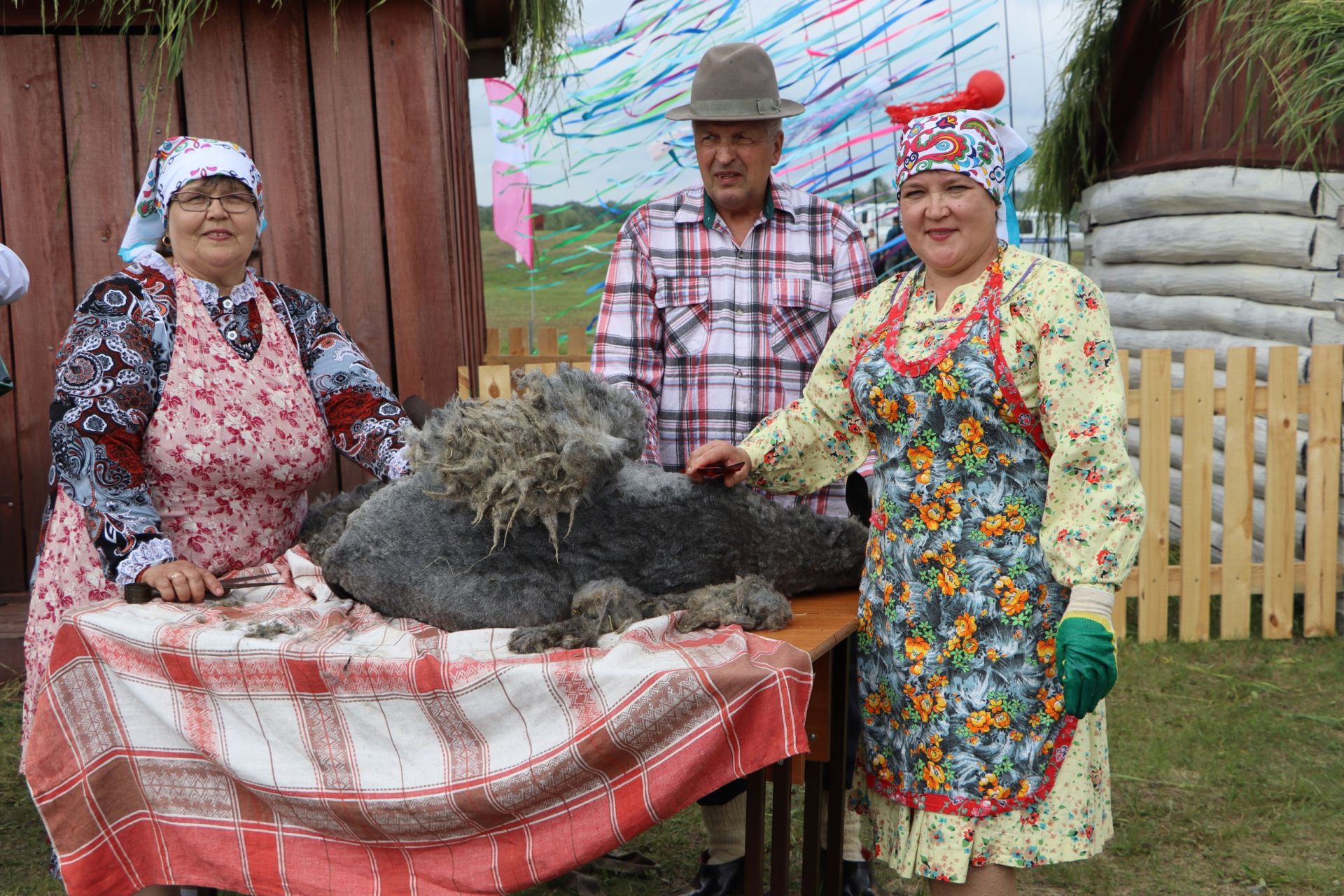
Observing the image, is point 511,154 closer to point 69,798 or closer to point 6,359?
point 6,359

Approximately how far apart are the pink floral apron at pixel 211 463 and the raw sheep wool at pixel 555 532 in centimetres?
36

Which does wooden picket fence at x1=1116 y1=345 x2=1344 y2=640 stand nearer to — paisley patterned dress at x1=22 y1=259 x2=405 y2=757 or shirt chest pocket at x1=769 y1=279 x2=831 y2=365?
shirt chest pocket at x1=769 y1=279 x2=831 y2=365

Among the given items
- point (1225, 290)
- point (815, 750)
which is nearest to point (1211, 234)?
point (1225, 290)

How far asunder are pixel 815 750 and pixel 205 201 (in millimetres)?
1903

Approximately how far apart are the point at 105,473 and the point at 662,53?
1157 cm

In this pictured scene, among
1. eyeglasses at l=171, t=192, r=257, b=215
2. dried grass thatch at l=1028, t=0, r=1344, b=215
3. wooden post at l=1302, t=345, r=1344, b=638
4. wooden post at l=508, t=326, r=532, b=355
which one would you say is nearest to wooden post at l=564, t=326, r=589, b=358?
wooden post at l=508, t=326, r=532, b=355

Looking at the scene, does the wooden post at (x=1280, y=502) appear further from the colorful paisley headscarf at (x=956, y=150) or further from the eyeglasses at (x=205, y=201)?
the eyeglasses at (x=205, y=201)

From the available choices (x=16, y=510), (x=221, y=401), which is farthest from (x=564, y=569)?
(x=16, y=510)

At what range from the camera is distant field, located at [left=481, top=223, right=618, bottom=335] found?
14.4 m

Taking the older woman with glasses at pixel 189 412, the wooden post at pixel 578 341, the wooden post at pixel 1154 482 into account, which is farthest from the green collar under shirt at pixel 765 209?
the wooden post at pixel 578 341

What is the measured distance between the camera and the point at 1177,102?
786 centimetres

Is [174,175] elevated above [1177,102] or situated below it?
below

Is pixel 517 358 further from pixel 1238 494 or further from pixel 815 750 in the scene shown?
pixel 815 750

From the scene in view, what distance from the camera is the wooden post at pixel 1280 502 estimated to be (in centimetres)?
578
